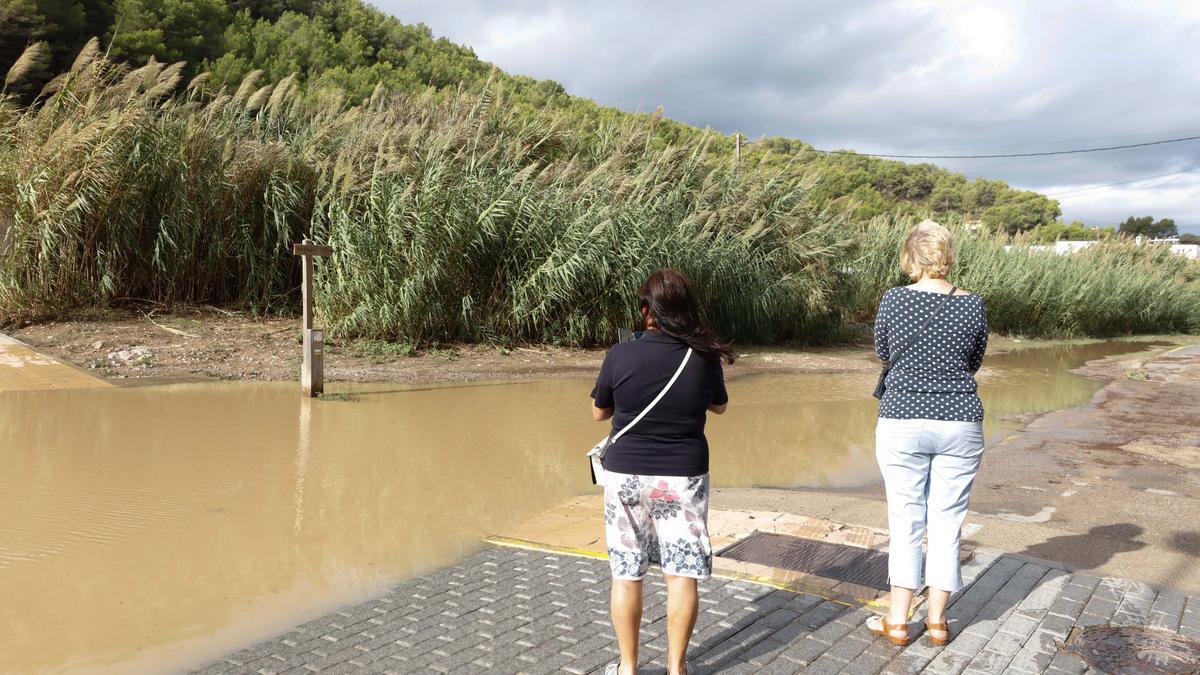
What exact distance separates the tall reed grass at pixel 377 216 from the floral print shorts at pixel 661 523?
9.56 m

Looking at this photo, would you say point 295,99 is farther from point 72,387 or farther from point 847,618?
point 847,618

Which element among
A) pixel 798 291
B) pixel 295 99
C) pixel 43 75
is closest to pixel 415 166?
pixel 295 99

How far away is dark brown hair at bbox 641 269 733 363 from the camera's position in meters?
3.06

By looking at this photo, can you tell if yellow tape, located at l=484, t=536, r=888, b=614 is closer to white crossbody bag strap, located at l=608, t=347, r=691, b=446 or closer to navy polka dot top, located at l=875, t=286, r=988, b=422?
navy polka dot top, located at l=875, t=286, r=988, b=422

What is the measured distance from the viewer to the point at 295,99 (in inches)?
614

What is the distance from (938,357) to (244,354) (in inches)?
391

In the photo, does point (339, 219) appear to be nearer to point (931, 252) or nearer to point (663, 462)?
point (931, 252)

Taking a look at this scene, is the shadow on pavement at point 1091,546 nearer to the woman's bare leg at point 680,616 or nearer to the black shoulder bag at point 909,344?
the black shoulder bag at point 909,344

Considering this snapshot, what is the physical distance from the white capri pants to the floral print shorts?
36.0 inches

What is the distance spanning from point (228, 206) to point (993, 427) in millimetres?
10996

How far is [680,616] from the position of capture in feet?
10.0

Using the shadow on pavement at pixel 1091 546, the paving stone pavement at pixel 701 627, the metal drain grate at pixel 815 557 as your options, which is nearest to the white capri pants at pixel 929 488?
the paving stone pavement at pixel 701 627

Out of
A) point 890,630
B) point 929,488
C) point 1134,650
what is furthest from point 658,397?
point 1134,650

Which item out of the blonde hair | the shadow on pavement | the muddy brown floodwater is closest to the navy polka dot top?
the blonde hair
